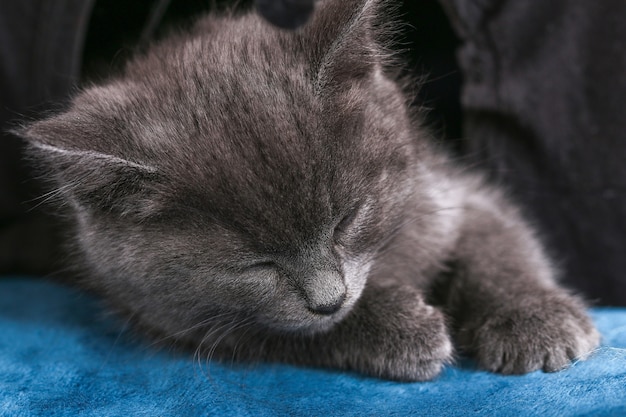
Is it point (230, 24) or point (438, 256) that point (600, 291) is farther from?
point (230, 24)

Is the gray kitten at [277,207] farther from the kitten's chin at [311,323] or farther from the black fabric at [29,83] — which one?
the black fabric at [29,83]

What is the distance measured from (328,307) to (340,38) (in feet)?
1.52

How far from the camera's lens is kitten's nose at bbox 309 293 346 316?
113cm

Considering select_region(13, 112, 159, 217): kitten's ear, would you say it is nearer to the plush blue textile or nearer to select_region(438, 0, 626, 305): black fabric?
the plush blue textile

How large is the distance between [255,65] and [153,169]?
0.26m

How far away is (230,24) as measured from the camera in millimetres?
1441

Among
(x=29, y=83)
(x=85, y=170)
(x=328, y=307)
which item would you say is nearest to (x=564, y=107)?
(x=328, y=307)

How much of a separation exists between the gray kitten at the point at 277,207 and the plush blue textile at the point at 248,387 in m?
0.05

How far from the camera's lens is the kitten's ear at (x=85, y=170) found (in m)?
1.12

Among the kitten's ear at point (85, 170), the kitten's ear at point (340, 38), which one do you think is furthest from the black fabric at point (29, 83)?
the kitten's ear at point (340, 38)

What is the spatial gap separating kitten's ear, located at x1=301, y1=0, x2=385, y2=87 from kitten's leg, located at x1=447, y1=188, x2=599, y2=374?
0.54 m

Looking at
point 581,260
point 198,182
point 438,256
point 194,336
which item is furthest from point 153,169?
point 581,260

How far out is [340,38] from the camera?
1155 millimetres

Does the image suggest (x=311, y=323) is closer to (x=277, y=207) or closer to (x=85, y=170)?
(x=277, y=207)
